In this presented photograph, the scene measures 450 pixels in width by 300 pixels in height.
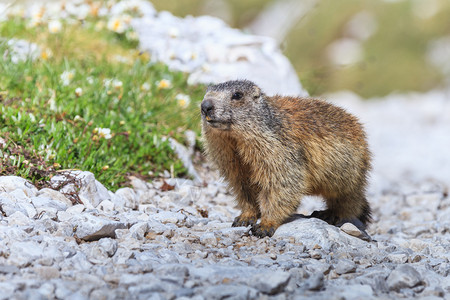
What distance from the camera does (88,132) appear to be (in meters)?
5.31

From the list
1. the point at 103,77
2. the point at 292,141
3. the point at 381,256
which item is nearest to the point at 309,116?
the point at 292,141

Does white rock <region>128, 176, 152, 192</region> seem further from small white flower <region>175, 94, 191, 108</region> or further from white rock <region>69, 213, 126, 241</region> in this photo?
white rock <region>69, 213, 126, 241</region>

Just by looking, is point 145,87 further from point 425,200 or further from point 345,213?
point 425,200

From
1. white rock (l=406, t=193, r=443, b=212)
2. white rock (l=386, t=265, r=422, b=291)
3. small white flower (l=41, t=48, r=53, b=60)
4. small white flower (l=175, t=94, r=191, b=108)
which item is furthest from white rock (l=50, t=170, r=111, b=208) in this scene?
white rock (l=406, t=193, r=443, b=212)

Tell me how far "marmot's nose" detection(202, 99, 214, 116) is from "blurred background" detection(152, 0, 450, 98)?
1926cm

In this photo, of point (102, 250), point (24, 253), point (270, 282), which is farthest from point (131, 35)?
point (270, 282)

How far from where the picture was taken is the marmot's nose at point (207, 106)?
4.24m

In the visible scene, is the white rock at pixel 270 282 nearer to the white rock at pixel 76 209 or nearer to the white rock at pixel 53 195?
the white rock at pixel 76 209

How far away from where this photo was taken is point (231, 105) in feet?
14.5

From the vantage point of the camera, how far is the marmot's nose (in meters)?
4.24

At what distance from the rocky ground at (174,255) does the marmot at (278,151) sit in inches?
11.2

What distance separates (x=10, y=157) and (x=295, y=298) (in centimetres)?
268

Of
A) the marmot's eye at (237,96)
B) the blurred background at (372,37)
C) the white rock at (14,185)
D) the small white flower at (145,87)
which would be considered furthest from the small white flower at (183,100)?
the blurred background at (372,37)

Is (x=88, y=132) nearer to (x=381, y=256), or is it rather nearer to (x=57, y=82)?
(x=57, y=82)
